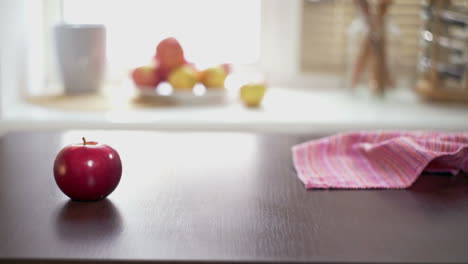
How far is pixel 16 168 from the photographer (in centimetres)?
104

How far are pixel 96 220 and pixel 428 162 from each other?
19.7 inches

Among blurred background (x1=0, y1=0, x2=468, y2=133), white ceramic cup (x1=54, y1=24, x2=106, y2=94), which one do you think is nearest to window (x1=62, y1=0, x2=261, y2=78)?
blurred background (x1=0, y1=0, x2=468, y2=133)

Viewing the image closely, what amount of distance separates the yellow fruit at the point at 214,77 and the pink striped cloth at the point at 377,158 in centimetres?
78

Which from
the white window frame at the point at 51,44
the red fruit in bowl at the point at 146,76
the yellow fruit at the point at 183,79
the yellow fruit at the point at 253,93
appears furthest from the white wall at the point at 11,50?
the yellow fruit at the point at 253,93

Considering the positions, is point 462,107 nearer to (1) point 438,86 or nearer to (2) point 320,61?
(1) point 438,86

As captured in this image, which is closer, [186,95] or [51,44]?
[186,95]

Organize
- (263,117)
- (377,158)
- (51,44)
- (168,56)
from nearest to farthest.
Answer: (377,158) < (263,117) < (168,56) < (51,44)

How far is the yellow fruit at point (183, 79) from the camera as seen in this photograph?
1.89 meters

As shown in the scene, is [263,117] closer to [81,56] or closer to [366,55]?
[366,55]

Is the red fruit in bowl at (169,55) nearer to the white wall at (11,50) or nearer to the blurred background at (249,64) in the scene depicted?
the blurred background at (249,64)

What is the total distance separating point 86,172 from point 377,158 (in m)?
0.48

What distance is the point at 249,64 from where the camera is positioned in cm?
231

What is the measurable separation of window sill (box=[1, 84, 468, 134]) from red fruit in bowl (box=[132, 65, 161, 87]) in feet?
0.42

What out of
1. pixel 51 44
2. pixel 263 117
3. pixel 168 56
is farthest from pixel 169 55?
pixel 51 44
